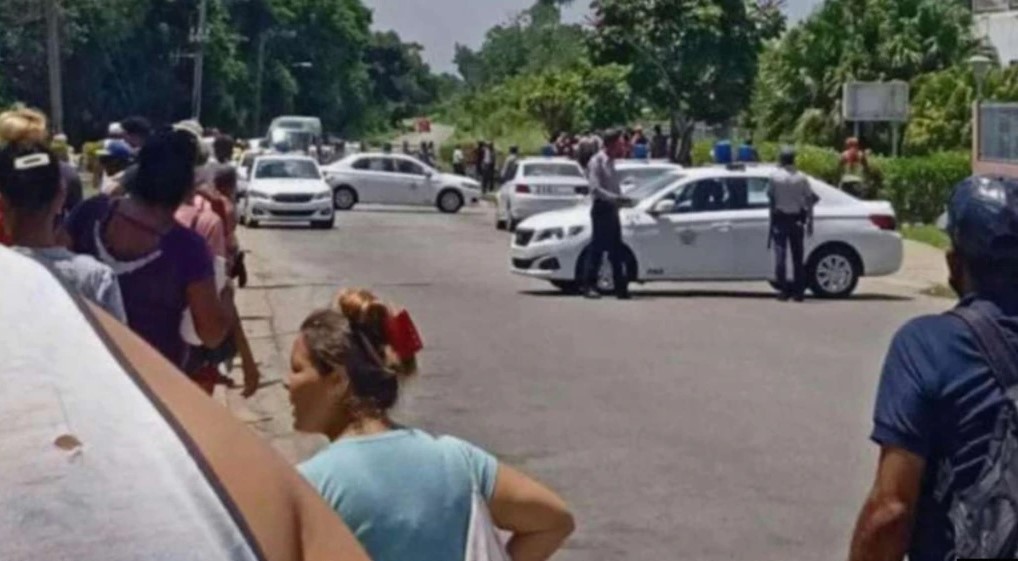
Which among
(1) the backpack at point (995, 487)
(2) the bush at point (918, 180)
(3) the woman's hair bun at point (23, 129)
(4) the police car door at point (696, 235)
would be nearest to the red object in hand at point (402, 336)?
(1) the backpack at point (995, 487)

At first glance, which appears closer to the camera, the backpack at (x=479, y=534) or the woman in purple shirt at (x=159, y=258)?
the backpack at (x=479, y=534)

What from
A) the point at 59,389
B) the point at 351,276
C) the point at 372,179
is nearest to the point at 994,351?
the point at 59,389

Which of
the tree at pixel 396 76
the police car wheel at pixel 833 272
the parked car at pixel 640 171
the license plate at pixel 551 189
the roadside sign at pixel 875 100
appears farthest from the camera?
the tree at pixel 396 76

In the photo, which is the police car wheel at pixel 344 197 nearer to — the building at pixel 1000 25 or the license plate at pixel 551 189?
the license plate at pixel 551 189

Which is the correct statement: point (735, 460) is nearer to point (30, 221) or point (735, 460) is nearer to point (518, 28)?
point (30, 221)

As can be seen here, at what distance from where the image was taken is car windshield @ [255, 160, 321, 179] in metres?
46.2

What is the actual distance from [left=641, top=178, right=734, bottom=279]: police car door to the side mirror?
0.04m

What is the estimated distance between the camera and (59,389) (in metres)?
1.93

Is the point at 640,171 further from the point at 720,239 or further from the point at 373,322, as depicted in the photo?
the point at 373,322

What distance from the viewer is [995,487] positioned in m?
4.71

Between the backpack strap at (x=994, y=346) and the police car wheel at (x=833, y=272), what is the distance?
2089cm

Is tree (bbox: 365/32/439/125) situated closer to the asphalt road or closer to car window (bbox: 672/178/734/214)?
car window (bbox: 672/178/734/214)

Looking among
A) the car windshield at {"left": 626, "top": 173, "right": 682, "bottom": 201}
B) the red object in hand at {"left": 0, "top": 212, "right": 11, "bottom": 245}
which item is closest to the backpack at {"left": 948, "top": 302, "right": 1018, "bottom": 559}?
the red object in hand at {"left": 0, "top": 212, "right": 11, "bottom": 245}

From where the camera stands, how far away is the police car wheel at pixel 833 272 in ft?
84.8
